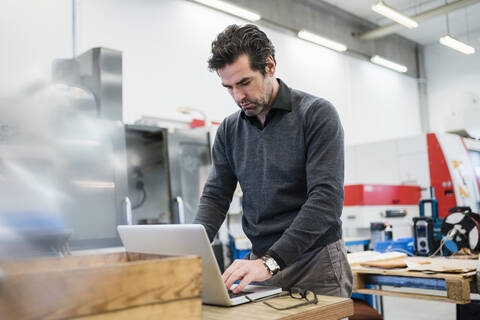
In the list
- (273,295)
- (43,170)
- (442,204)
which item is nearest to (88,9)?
(43,170)

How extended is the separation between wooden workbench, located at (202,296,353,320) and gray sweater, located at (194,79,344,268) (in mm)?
142

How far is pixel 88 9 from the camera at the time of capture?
430 cm

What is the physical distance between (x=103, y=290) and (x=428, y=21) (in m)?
9.08

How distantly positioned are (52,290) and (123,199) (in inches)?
99.0

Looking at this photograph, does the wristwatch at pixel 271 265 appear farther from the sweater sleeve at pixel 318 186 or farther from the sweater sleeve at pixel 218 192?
the sweater sleeve at pixel 218 192

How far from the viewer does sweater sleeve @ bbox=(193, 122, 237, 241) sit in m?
1.43

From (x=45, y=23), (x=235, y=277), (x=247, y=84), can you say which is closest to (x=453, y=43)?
(x=45, y=23)

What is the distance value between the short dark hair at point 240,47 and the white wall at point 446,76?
7.84 meters

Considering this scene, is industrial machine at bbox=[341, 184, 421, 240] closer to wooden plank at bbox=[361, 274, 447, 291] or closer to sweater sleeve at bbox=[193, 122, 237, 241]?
wooden plank at bbox=[361, 274, 447, 291]

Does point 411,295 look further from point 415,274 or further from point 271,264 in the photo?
point 271,264

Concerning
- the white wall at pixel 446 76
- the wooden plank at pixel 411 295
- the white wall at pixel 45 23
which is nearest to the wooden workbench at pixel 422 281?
the wooden plank at pixel 411 295

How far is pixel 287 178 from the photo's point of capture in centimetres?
131

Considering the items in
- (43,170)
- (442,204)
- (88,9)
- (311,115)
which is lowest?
(442,204)

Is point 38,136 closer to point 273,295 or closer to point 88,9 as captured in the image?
point 273,295
